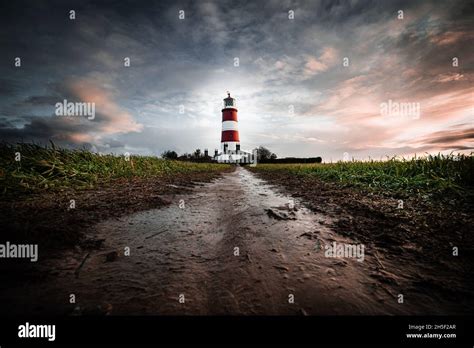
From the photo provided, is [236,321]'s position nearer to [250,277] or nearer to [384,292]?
[250,277]

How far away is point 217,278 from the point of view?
5.91 feet

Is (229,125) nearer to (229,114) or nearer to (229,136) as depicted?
(229,114)

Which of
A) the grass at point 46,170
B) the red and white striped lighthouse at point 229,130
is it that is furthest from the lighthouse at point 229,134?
the grass at point 46,170

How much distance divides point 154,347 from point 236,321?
0.49 m

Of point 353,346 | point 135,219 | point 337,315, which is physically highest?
point 135,219

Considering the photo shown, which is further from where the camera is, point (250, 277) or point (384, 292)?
point (250, 277)

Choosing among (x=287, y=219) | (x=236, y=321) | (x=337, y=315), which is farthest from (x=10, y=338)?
(x=287, y=219)

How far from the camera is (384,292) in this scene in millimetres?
1637

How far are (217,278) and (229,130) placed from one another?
163ft

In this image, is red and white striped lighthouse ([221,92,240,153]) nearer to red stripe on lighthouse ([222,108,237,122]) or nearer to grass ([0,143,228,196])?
red stripe on lighthouse ([222,108,237,122])

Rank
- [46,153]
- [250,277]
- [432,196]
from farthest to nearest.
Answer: [46,153] → [432,196] → [250,277]

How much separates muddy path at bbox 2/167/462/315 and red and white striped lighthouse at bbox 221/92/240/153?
156ft
